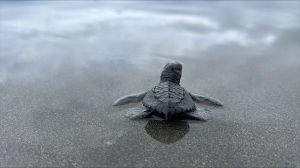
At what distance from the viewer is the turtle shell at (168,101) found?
112 inches

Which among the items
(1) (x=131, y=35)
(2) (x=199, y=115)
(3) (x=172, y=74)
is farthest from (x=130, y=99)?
(1) (x=131, y=35)

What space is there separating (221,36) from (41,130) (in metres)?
5.29

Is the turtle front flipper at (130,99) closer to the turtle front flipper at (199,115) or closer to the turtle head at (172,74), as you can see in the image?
the turtle head at (172,74)

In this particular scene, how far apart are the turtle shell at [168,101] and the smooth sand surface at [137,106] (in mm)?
209

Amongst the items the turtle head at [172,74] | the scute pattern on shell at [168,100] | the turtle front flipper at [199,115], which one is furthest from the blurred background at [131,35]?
the turtle front flipper at [199,115]

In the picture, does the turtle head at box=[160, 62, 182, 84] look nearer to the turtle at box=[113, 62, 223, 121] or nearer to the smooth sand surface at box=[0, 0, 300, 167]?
the turtle at box=[113, 62, 223, 121]

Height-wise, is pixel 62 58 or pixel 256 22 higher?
pixel 256 22

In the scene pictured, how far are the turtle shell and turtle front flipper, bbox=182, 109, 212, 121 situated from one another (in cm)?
9

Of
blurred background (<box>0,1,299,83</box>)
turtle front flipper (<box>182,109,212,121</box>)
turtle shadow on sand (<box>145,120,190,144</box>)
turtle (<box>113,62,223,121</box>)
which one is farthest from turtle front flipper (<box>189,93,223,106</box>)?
blurred background (<box>0,1,299,83</box>)

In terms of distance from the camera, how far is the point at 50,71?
14.8ft

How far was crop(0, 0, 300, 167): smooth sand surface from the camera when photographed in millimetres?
2486

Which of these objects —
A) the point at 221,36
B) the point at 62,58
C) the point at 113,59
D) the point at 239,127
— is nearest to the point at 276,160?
the point at 239,127

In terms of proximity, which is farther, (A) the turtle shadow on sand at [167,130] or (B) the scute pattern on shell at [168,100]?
(B) the scute pattern on shell at [168,100]

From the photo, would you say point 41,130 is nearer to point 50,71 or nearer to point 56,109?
point 56,109
